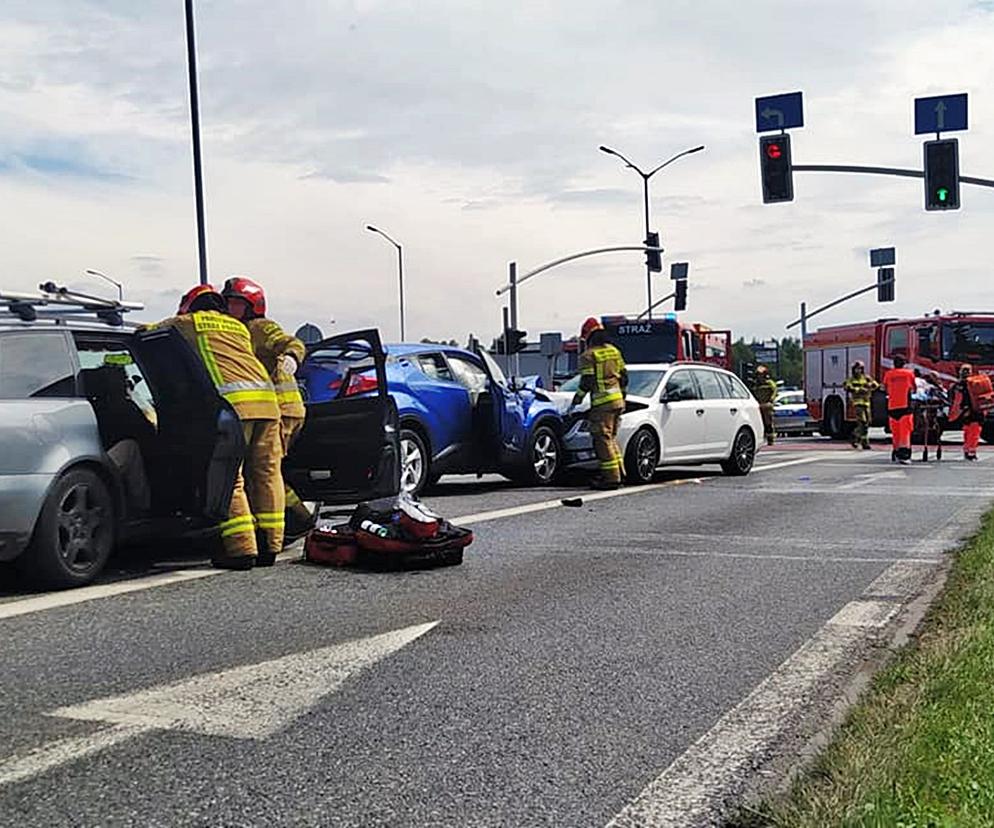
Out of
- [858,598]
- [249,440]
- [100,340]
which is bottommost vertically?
[858,598]

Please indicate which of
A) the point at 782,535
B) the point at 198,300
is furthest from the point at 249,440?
the point at 782,535

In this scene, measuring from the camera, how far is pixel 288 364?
8789mm

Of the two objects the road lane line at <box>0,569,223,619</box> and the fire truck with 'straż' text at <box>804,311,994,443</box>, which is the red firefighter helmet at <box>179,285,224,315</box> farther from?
the fire truck with 'straż' text at <box>804,311,994,443</box>

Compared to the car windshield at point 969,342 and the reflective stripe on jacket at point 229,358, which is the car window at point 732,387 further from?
the car windshield at point 969,342

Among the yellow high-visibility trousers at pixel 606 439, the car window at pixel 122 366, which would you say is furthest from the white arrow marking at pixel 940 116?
the car window at pixel 122 366

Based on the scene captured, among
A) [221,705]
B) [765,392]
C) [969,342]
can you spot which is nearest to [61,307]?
[221,705]

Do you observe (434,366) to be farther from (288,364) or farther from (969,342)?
(969,342)

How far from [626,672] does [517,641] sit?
0.76 metres

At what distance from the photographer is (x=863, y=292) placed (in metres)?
50.5

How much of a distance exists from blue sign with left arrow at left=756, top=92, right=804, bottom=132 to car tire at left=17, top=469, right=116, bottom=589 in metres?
19.9

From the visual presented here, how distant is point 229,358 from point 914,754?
17.3 ft

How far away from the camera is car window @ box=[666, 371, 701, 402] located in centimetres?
1585

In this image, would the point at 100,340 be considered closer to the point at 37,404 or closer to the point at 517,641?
the point at 37,404

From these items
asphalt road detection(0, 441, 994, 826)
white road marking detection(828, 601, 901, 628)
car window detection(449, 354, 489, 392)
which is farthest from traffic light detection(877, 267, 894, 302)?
white road marking detection(828, 601, 901, 628)
